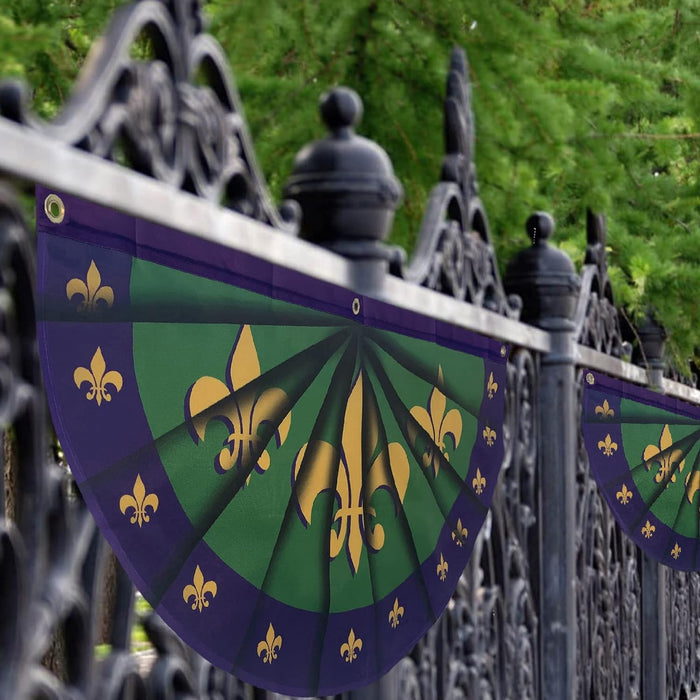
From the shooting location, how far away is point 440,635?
11.4 feet

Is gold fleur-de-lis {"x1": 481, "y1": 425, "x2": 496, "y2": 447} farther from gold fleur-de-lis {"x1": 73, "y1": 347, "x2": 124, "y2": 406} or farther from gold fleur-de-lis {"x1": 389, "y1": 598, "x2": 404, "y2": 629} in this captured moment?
gold fleur-de-lis {"x1": 73, "y1": 347, "x2": 124, "y2": 406}

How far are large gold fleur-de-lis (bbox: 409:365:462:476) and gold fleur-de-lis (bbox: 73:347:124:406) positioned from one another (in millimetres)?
1207

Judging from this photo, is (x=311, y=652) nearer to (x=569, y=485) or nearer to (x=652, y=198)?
(x=569, y=485)

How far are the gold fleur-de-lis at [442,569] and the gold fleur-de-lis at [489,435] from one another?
459 millimetres

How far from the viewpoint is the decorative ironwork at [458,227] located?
11.2 ft

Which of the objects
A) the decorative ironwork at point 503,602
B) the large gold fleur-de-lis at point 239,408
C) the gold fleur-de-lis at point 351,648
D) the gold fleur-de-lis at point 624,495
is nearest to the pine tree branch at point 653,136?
the gold fleur-de-lis at point 624,495

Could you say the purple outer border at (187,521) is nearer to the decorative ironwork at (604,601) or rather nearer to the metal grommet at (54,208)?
the metal grommet at (54,208)

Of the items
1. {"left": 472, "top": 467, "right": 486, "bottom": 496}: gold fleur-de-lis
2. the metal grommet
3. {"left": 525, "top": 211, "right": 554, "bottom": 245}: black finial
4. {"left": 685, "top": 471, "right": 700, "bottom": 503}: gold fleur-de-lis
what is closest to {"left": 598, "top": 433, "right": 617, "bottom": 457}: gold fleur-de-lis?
{"left": 525, "top": 211, "right": 554, "bottom": 245}: black finial

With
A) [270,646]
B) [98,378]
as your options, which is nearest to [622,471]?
[270,646]

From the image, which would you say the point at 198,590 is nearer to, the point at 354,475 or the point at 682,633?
the point at 354,475

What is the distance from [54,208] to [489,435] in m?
2.04

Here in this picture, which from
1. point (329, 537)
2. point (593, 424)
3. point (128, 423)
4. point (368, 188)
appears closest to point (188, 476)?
point (128, 423)

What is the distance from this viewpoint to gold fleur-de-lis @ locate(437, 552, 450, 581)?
3.21 meters

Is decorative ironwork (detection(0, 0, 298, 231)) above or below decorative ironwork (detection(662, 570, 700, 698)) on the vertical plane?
above
